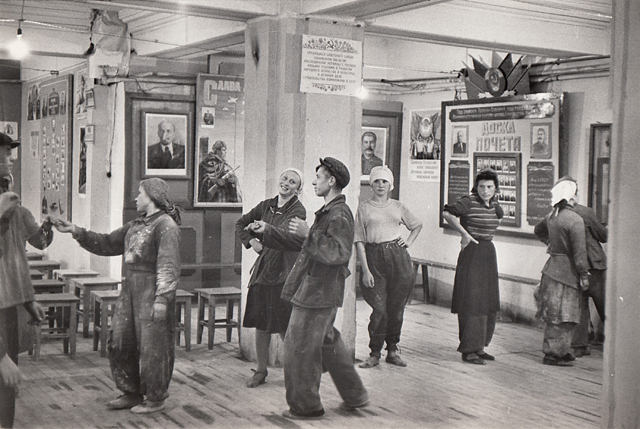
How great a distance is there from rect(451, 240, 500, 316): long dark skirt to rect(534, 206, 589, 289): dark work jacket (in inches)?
19.6

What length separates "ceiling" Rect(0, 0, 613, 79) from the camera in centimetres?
705

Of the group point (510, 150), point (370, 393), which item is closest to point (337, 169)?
point (370, 393)

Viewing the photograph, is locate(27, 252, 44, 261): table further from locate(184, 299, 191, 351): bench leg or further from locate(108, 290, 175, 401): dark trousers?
locate(108, 290, 175, 401): dark trousers

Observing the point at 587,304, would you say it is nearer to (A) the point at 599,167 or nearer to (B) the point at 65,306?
(A) the point at 599,167

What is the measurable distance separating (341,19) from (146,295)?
2.94 m

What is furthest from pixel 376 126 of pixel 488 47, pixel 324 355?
pixel 324 355

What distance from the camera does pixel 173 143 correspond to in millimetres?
10766

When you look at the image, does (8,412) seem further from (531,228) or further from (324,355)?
(531,228)

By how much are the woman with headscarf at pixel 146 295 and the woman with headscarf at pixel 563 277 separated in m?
3.53

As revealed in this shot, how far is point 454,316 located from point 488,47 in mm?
3405

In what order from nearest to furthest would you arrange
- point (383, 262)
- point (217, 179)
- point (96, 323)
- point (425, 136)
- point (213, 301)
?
point (383, 262), point (213, 301), point (96, 323), point (217, 179), point (425, 136)

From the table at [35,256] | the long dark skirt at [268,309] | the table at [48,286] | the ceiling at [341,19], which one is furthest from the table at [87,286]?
the ceiling at [341,19]

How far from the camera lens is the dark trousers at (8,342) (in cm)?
461

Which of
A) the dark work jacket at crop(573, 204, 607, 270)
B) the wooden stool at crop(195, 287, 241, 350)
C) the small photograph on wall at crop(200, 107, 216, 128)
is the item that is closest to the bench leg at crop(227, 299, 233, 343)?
the wooden stool at crop(195, 287, 241, 350)
